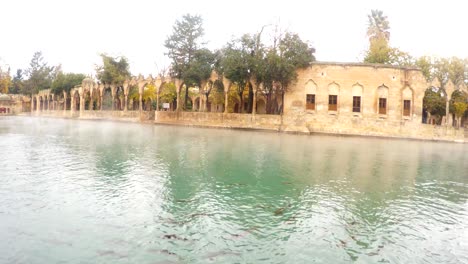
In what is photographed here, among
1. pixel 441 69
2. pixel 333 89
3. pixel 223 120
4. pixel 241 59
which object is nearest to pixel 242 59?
pixel 241 59

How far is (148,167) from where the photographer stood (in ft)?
34.6

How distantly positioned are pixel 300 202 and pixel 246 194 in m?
1.24

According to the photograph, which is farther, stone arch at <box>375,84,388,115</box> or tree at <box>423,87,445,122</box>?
tree at <box>423,87,445,122</box>

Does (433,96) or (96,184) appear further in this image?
(433,96)

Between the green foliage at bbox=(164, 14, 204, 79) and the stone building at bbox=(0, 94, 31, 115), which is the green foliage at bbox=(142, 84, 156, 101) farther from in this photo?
the stone building at bbox=(0, 94, 31, 115)

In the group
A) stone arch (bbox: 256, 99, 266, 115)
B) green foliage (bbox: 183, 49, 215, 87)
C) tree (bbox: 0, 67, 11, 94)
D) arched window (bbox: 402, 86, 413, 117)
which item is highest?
tree (bbox: 0, 67, 11, 94)

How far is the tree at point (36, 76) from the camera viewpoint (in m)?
73.6

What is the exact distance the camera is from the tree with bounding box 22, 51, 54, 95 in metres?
73.6

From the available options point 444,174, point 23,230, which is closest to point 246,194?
point 23,230

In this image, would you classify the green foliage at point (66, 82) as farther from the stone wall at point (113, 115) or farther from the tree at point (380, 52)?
the tree at point (380, 52)

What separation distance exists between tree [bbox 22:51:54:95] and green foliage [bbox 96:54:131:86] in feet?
112

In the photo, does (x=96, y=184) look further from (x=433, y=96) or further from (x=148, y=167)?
(x=433, y=96)

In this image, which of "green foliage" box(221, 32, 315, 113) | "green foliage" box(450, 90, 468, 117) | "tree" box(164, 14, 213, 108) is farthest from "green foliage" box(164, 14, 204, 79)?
"green foliage" box(450, 90, 468, 117)

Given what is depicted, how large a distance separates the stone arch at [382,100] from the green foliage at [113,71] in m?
31.4
